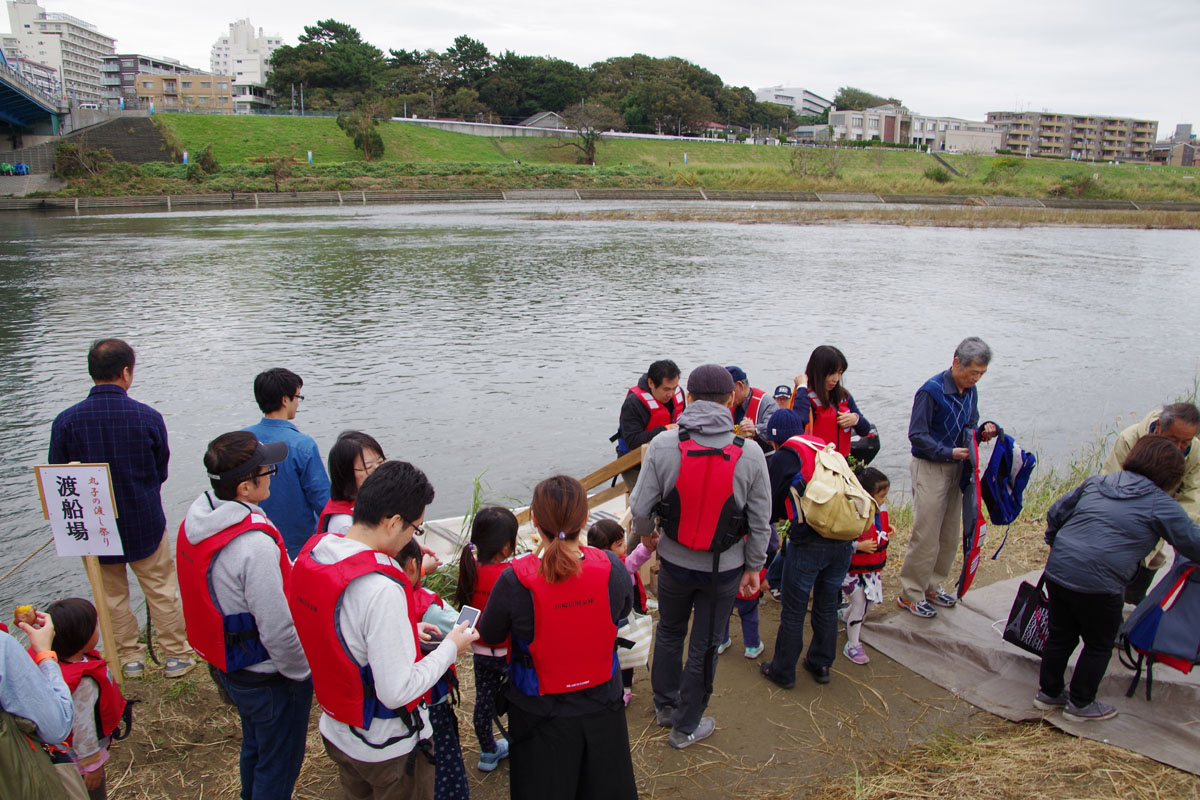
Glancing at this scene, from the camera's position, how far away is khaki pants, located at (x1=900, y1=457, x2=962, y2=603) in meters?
4.81

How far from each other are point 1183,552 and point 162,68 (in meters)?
209

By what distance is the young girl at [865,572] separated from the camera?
437 centimetres

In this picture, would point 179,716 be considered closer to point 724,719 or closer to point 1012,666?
point 724,719

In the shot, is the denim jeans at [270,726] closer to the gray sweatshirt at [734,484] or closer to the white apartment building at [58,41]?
the gray sweatshirt at [734,484]

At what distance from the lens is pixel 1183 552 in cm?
337

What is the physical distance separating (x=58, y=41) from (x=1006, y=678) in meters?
237

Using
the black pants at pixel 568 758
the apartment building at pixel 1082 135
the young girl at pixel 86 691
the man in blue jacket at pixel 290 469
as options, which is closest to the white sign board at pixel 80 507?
the man in blue jacket at pixel 290 469

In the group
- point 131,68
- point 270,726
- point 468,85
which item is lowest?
point 270,726

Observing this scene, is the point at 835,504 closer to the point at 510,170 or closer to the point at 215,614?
the point at 215,614

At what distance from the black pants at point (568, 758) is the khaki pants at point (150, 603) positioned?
297 cm

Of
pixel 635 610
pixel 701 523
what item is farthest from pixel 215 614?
pixel 701 523

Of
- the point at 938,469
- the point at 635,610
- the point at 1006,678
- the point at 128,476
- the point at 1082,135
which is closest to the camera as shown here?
the point at 635,610

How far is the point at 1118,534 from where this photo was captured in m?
3.43

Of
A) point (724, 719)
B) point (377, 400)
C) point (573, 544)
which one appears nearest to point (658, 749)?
point (724, 719)
